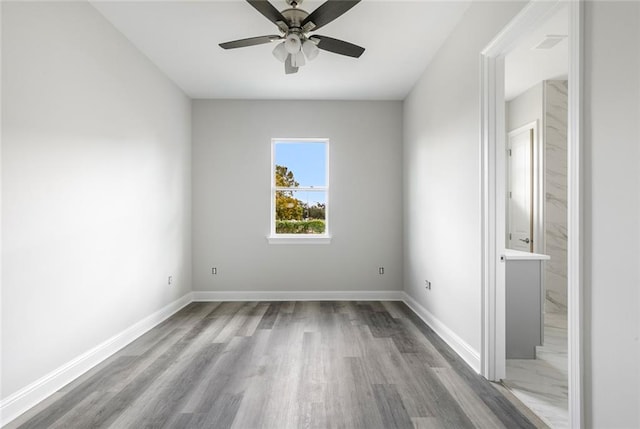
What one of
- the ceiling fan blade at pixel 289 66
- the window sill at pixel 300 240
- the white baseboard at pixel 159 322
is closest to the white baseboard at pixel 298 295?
the white baseboard at pixel 159 322

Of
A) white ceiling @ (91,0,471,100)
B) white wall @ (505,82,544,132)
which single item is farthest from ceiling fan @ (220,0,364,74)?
white wall @ (505,82,544,132)

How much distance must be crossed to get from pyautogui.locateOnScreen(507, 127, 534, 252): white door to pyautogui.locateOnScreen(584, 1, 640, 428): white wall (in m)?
3.37

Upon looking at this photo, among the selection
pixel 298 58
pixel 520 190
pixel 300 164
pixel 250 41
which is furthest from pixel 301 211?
pixel 520 190

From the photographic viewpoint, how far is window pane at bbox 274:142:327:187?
5082 millimetres

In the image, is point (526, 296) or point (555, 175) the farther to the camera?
point (555, 175)

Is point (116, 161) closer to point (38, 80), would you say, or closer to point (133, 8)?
point (38, 80)

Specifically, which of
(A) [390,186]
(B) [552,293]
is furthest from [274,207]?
(B) [552,293]

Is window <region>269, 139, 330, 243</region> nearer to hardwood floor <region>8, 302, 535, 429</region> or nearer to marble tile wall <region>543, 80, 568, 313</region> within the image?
hardwood floor <region>8, 302, 535, 429</region>

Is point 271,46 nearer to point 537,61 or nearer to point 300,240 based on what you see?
point 300,240

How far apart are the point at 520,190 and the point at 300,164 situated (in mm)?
3096

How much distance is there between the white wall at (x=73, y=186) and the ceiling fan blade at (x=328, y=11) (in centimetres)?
175

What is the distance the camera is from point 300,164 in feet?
16.7

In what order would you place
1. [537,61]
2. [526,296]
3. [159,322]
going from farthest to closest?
[159,322]
[537,61]
[526,296]

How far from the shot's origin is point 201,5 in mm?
2740
